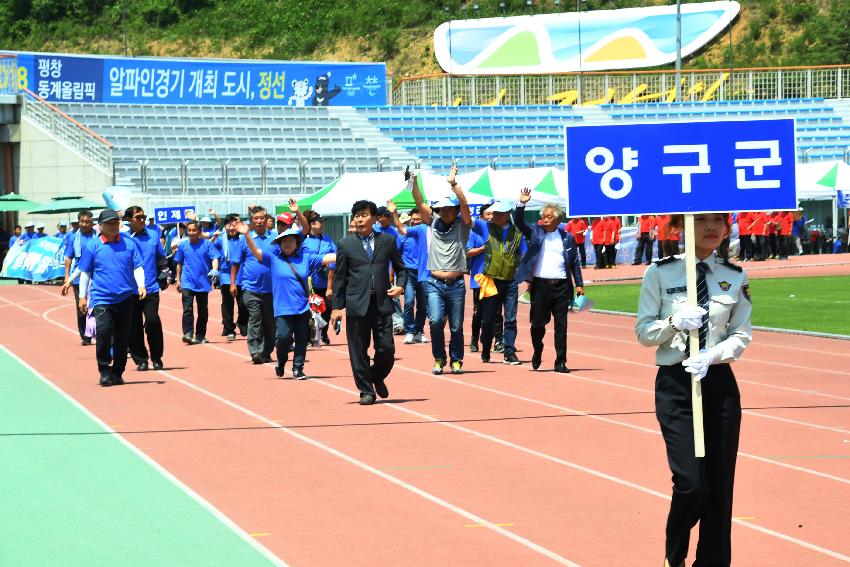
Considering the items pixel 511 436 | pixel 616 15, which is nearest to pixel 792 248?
pixel 616 15

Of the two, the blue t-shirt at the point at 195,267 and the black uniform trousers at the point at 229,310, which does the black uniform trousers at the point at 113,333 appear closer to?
the blue t-shirt at the point at 195,267

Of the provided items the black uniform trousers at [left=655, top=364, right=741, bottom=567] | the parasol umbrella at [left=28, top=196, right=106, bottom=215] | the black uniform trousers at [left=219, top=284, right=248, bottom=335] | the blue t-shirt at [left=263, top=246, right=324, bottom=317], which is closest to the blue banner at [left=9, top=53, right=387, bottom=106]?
the parasol umbrella at [left=28, top=196, right=106, bottom=215]

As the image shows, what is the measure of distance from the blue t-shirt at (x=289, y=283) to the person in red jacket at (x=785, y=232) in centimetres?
2846

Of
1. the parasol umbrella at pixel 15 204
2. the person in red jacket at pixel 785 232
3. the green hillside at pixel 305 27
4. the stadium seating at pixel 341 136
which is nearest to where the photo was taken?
the parasol umbrella at pixel 15 204

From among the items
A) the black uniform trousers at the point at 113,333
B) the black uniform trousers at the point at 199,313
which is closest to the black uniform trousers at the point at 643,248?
the black uniform trousers at the point at 199,313

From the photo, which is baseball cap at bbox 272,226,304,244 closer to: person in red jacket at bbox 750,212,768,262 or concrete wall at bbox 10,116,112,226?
person in red jacket at bbox 750,212,768,262

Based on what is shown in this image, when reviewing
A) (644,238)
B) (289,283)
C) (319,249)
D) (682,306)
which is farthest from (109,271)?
(644,238)

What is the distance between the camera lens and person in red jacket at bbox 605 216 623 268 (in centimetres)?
4038

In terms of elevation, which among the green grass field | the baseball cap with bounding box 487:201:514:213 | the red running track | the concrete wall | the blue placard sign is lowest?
the red running track

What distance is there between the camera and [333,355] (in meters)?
18.8

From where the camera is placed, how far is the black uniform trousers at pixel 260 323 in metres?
17.7

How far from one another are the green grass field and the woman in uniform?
577 inches

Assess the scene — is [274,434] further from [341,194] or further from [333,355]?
[341,194]

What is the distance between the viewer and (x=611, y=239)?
40625mm
